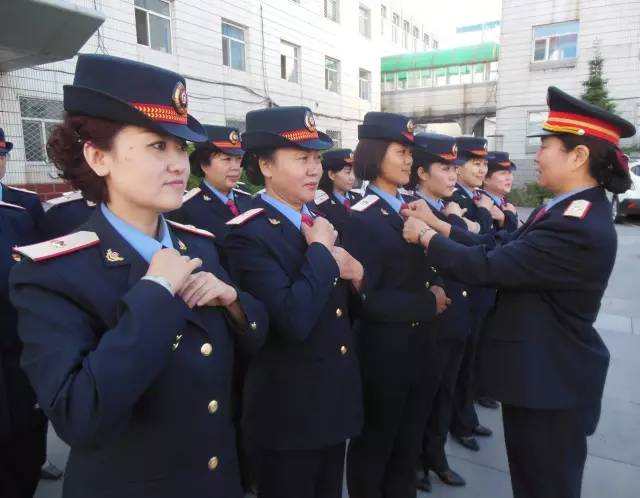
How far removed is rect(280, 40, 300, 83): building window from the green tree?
30.8 feet

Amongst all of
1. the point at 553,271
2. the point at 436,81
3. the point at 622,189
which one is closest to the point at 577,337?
the point at 553,271

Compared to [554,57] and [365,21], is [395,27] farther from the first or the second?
[554,57]

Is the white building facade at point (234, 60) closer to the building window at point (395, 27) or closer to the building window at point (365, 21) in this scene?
the building window at point (365, 21)

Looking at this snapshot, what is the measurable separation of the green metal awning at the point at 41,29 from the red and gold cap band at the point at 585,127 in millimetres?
5654

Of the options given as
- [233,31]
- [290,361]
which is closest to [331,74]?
[233,31]

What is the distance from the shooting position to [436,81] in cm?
2227

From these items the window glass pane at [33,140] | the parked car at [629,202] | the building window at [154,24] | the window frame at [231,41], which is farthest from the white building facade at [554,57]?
the window glass pane at [33,140]

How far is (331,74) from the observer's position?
18.2 metres

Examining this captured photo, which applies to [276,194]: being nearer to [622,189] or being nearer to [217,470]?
[217,470]

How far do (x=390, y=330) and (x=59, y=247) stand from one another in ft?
5.06

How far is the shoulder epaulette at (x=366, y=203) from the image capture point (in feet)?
7.71

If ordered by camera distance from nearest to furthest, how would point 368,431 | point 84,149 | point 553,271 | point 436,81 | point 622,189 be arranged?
1. point 84,149
2. point 553,271
3. point 622,189
4. point 368,431
5. point 436,81

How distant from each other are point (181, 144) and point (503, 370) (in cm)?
161

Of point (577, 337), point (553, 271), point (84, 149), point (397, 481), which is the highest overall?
point (84, 149)
